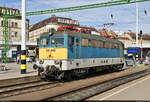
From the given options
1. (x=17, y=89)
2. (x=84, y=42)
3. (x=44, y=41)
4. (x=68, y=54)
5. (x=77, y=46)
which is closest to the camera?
(x=17, y=89)

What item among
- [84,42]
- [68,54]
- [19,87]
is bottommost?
[19,87]

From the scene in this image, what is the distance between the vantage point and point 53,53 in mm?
13406

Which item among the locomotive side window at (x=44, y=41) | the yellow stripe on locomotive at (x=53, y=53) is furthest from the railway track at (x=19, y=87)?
the locomotive side window at (x=44, y=41)

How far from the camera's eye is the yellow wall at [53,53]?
1303cm

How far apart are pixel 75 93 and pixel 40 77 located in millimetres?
5818

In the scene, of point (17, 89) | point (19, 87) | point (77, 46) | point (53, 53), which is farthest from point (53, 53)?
point (17, 89)

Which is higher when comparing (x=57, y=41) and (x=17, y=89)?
(x=57, y=41)

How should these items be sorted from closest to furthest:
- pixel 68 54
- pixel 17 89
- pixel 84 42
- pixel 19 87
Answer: pixel 17 89, pixel 19 87, pixel 68 54, pixel 84 42

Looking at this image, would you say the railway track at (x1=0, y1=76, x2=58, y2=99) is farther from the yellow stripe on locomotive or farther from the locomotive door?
the locomotive door

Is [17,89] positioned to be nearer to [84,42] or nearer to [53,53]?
[53,53]

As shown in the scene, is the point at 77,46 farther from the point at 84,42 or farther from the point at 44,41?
the point at 44,41

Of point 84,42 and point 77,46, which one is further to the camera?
point 84,42

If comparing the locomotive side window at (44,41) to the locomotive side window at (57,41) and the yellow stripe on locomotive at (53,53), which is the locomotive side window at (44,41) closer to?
the yellow stripe on locomotive at (53,53)

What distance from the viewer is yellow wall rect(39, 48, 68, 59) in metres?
13.0
